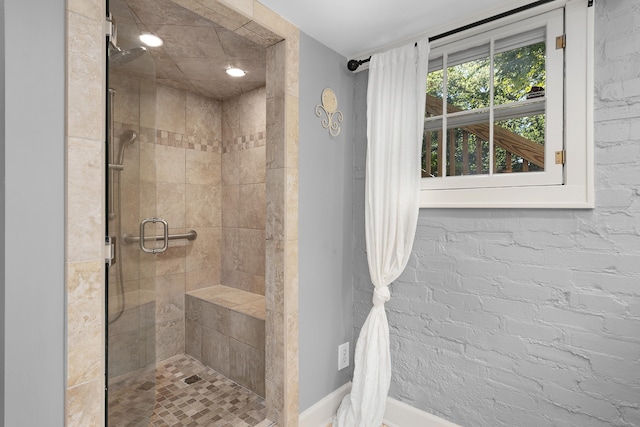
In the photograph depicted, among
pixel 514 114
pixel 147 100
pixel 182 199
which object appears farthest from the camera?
pixel 182 199

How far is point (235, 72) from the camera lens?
252 cm

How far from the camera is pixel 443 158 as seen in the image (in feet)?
5.97

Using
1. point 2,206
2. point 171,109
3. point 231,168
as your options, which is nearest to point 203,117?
point 171,109

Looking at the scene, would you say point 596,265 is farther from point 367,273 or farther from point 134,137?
point 134,137

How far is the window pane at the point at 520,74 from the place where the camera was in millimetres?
1524

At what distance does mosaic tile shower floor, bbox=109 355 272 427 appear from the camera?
147 centimetres

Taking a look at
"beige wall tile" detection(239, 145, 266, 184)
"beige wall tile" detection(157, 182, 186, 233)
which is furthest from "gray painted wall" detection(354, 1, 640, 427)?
"beige wall tile" detection(157, 182, 186, 233)

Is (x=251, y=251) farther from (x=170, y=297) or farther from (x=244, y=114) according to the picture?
(x=244, y=114)

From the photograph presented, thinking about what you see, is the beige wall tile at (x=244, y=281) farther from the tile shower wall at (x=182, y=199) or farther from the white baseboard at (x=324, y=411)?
the white baseboard at (x=324, y=411)

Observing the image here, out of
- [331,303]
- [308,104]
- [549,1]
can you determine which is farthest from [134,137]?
[549,1]

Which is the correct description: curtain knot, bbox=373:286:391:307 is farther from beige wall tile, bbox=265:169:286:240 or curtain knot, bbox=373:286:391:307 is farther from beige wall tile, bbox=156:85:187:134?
beige wall tile, bbox=156:85:187:134

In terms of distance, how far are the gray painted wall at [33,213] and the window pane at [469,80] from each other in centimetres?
171

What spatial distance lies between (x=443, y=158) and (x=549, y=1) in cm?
80

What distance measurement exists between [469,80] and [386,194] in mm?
741
